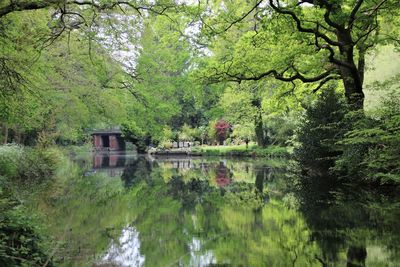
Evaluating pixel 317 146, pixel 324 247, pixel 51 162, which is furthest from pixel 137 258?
pixel 51 162

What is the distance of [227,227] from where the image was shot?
7961 millimetres

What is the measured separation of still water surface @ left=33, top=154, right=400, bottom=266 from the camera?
5.91 metres

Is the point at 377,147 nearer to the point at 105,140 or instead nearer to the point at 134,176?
the point at 134,176

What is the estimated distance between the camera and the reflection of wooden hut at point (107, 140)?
65006 millimetres

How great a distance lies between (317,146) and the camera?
1520 cm

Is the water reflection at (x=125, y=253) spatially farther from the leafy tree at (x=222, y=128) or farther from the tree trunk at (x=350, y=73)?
the leafy tree at (x=222, y=128)

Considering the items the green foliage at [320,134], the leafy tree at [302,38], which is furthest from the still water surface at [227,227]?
the leafy tree at [302,38]

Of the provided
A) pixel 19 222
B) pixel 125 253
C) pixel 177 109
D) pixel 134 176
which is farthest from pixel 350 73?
pixel 177 109

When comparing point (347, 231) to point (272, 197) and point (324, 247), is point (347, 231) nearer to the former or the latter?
point (324, 247)

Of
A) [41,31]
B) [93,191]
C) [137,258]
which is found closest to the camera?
[137,258]

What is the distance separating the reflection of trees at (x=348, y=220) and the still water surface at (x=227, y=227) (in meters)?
0.01

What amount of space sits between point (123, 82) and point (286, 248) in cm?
1808

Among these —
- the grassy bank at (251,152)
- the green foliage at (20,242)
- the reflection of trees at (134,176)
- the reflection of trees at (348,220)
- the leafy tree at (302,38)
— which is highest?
the leafy tree at (302,38)

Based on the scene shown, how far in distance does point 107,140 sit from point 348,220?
221 ft
